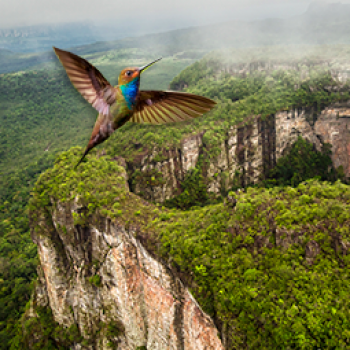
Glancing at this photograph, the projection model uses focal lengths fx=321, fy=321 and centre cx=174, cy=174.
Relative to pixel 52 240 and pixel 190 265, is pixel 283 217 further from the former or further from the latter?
pixel 52 240

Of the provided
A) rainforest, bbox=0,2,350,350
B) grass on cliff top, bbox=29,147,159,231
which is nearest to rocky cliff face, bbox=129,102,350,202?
rainforest, bbox=0,2,350,350

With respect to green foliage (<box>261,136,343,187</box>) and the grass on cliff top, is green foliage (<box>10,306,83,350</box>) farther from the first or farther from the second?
green foliage (<box>261,136,343,187</box>)

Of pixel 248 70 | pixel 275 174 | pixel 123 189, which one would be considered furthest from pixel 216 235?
pixel 248 70

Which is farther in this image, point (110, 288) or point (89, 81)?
point (110, 288)

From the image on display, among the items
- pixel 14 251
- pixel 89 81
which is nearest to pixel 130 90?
pixel 89 81

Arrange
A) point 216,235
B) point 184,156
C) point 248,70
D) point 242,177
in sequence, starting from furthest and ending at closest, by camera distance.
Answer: point 248,70, point 242,177, point 184,156, point 216,235

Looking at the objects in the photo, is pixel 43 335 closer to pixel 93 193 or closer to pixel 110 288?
pixel 110 288
